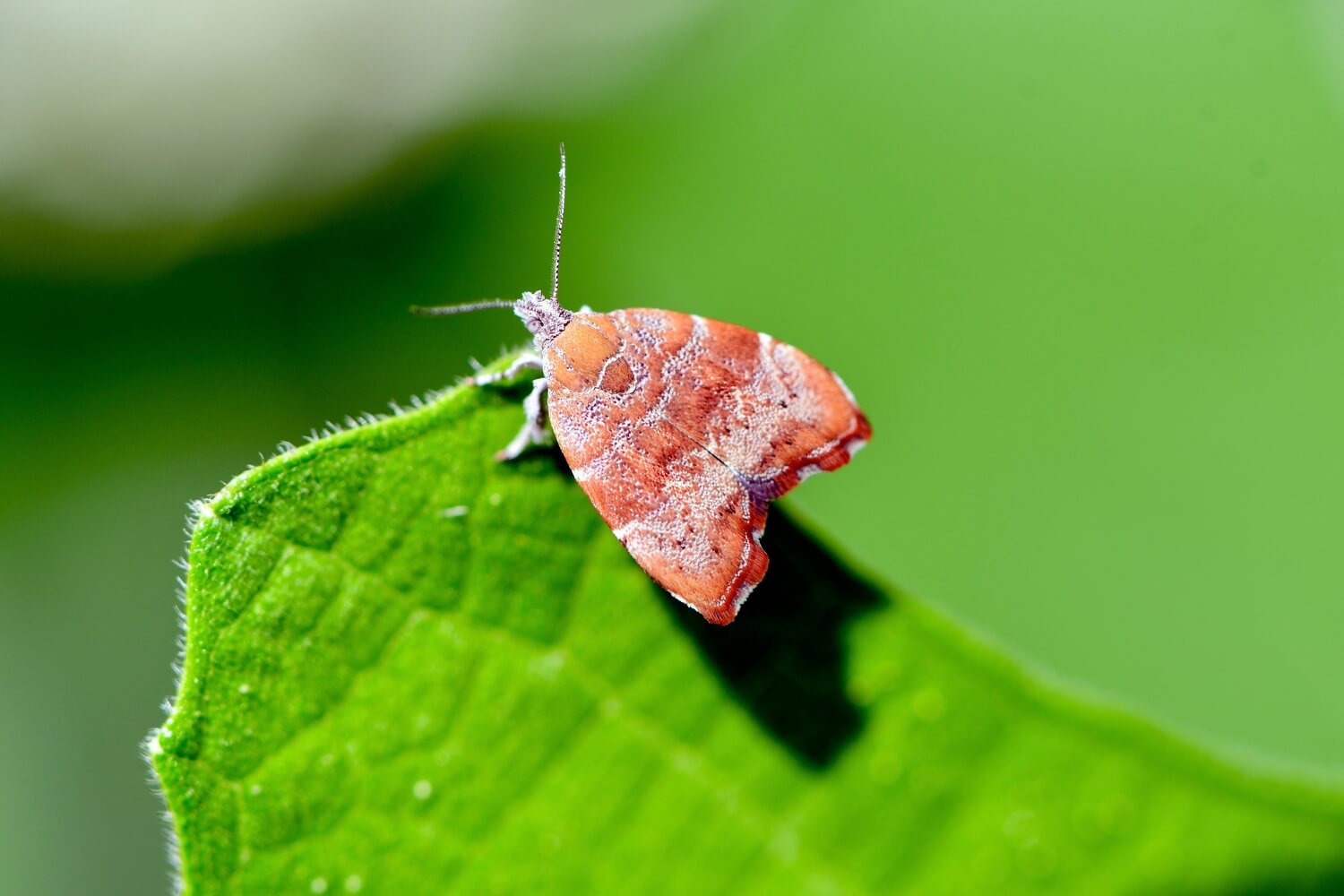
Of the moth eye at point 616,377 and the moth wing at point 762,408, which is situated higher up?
the moth eye at point 616,377

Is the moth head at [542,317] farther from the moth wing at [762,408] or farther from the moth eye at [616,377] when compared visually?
the moth wing at [762,408]

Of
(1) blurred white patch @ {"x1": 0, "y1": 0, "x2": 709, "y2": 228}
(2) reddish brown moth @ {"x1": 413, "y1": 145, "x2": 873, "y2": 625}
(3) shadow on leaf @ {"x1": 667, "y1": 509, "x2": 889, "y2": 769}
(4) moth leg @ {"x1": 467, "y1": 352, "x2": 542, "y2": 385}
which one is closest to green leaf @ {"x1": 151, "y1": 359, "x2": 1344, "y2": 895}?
(3) shadow on leaf @ {"x1": 667, "y1": 509, "x2": 889, "y2": 769}

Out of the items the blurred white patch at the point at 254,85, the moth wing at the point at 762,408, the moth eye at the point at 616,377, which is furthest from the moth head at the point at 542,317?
the blurred white patch at the point at 254,85

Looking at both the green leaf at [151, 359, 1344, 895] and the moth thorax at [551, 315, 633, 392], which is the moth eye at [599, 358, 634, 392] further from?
the green leaf at [151, 359, 1344, 895]

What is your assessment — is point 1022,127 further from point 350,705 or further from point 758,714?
point 350,705

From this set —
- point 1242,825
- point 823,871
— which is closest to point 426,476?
point 823,871

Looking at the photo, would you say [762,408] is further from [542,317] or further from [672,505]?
[542,317]

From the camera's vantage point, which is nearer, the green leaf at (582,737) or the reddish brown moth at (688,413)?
the green leaf at (582,737)

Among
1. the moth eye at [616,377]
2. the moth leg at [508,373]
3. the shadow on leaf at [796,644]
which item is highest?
the moth leg at [508,373]

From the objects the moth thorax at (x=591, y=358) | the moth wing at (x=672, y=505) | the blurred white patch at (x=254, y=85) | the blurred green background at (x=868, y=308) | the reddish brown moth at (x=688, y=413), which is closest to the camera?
the moth wing at (x=672, y=505)
